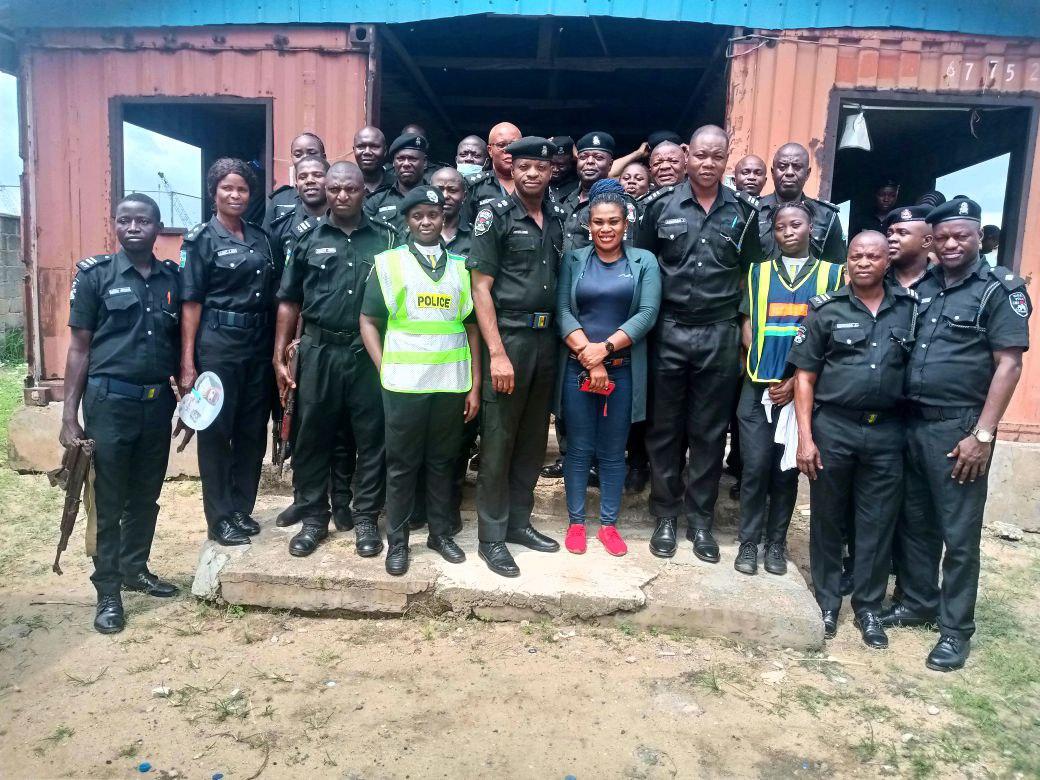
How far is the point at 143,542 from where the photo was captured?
3758mm

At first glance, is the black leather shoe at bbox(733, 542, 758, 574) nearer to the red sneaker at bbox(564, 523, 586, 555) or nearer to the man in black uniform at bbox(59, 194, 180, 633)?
the red sneaker at bbox(564, 523, 586, 555)

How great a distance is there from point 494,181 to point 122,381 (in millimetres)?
2081

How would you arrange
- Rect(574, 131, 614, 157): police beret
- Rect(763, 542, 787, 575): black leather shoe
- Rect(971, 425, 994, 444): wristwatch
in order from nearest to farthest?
Rect(971, 425, 994, 444): wristwatch, Rect(763, 542, 787, 575): black leather shoe, Rect(574, 131, 614, 157): police beret

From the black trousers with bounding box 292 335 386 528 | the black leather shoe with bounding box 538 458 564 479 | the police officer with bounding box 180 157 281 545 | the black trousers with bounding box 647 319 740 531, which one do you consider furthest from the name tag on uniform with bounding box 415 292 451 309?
the black leather shoe with bounding box 538 458 564 479

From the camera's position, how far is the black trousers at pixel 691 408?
3736mm

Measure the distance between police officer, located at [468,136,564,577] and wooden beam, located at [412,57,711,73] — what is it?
4.05 meters

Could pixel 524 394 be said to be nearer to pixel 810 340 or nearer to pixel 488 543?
pixel 488 543

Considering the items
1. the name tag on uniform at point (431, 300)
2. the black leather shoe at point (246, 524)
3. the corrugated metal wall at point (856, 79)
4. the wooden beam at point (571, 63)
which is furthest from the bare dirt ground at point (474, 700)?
the wooden beam at point (571, 63)

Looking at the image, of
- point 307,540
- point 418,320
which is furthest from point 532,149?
point 307,540

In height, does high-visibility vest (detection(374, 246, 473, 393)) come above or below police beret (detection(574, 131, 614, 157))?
below

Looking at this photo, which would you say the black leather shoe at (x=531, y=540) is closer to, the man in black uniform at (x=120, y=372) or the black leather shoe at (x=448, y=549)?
the black leather shoe at (x=448, y=549)

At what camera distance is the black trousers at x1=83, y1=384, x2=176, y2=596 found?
3.36m

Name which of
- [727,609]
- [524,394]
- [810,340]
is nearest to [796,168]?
[810,340]

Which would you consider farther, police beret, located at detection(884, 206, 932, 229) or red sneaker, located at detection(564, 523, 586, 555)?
red sneaker, located at detection(564, 523, 586, 555)
